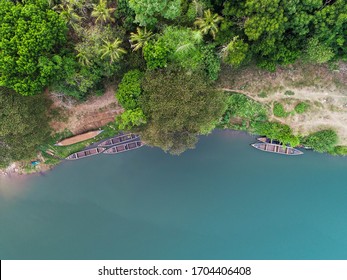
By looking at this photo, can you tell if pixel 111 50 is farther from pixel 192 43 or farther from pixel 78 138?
pixel 78 138

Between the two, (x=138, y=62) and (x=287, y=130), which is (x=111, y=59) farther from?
(x=287, y=130)

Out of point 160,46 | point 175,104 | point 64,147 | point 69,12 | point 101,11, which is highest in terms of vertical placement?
point 101,11

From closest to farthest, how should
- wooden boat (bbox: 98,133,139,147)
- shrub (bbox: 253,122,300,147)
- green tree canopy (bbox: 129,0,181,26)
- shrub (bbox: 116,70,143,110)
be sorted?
green tree canopy (bbox: 129,0,181,26), shrub (bbox: 116,70,143,110), shrub (bbox: 253,122,300,147), wooden boat (bbox: 98,133,139,147)

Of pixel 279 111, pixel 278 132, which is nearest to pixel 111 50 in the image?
pixel 279 111

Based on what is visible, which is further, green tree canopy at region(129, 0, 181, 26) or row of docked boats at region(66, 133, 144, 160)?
row of docked boats at region(66, 133, 144, 160)

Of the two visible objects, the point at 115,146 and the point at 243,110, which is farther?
the point at 115,146

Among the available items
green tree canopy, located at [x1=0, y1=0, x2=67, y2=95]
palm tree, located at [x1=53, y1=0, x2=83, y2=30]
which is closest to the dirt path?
green tree canopy, located at [x1=0, y1=0, x2=67, y2=95]

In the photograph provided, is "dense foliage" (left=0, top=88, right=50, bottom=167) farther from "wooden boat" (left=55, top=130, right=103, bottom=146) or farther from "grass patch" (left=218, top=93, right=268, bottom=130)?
"grass patch" (left=218, top=93, right=268, bottom=130)
